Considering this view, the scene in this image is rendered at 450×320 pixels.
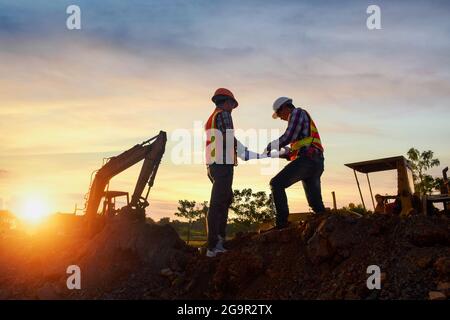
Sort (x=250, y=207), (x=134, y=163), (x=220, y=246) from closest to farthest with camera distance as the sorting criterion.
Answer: (x=220, y=246), (x=134, y=163), (x=250, y=207)

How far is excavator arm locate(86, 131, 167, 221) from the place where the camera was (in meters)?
14.3

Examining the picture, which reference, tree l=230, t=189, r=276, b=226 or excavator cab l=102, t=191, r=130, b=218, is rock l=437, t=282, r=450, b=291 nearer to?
excavator cab l=102, t=191, r=130, b=218

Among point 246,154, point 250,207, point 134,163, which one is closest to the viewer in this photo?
point 246,154

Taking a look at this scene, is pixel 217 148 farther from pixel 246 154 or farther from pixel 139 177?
pixel 139 177

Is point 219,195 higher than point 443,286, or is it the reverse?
point 219,195

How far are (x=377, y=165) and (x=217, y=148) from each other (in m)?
7.80

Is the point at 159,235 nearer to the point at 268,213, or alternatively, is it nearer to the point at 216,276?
the point at 216,276

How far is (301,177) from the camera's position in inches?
297

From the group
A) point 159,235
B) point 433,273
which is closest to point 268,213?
point 159,235

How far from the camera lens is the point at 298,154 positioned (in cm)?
759

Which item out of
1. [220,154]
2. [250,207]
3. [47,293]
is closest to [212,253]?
[220,154]

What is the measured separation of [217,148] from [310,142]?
63.6 inches

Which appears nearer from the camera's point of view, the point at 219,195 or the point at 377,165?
the point at 219,195
